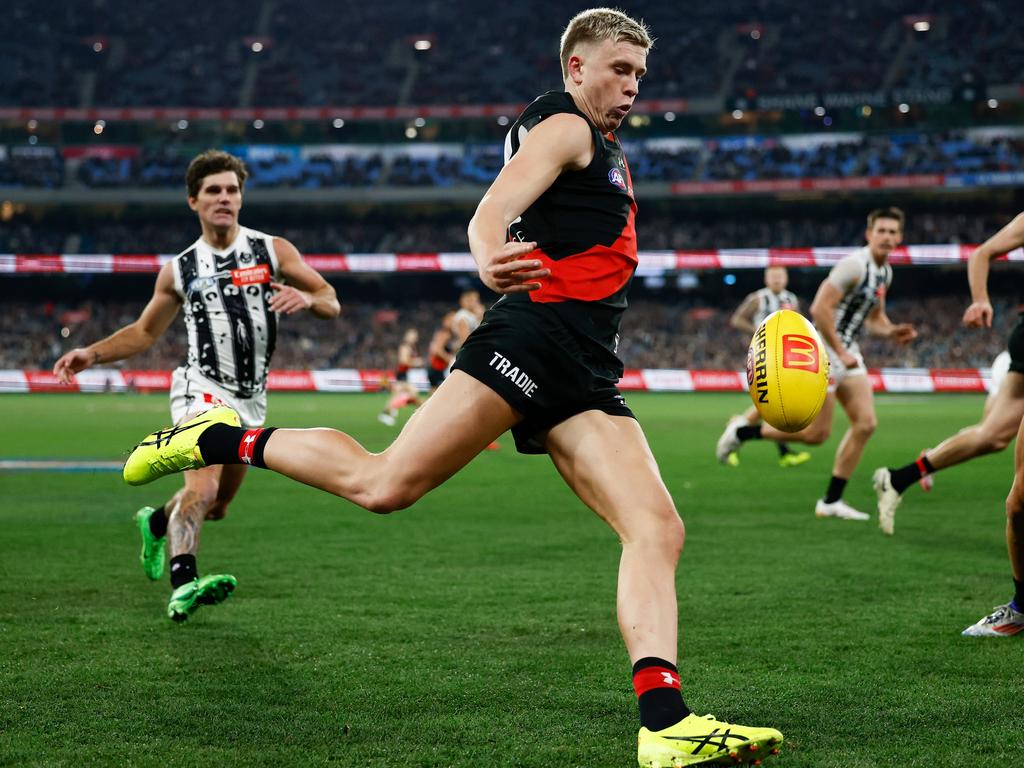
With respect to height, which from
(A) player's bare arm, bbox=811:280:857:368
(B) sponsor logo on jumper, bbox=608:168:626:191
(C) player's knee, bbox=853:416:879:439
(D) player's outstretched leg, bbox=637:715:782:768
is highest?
(A) player's bare arm, bbox=811:280:857:368

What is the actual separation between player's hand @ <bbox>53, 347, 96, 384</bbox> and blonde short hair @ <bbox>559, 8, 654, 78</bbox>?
3223 millimetres

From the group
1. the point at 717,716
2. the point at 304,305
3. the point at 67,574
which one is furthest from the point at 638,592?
the point at 67,574

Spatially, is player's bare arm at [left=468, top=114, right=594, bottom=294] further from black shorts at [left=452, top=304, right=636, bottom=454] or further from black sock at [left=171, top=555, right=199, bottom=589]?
black sock at [left=171, top=555, right=199, bottom=589]

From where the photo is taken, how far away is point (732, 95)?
52594mm

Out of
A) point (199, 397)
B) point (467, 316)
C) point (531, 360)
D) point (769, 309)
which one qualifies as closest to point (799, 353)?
point (531, 360)

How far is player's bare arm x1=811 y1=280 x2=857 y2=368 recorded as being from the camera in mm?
9562

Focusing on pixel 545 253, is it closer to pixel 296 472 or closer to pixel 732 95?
pixel 296 472

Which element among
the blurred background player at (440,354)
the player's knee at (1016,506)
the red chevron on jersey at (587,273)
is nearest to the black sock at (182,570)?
the red chevron on jersey at (587,273)

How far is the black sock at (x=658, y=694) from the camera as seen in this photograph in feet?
10.9

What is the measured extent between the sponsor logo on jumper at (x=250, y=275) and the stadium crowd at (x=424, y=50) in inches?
1937

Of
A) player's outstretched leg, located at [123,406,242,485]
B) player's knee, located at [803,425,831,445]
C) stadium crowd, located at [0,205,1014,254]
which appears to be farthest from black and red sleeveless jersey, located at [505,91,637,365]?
stadium crowd, located at [0,205,1014,254]

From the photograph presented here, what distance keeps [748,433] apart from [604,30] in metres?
8.61

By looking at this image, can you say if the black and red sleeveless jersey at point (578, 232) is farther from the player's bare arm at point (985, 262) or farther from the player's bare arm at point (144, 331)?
the player's bare arm at point (144, 331)

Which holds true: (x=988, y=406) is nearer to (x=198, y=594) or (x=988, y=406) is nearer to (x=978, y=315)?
(x=978, y=315)
